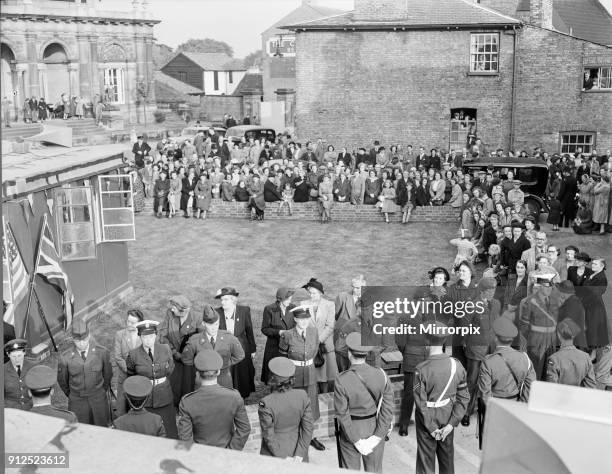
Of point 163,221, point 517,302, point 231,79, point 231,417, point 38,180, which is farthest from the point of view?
point 231,79

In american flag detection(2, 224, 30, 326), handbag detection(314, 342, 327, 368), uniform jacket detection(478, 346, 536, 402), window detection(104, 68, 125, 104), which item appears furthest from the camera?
window detection(104, 68, 125, 104)

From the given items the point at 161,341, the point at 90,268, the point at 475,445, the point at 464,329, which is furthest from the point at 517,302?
the point at 90,268

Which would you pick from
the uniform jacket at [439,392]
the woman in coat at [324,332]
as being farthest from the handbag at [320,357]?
the uniform jacket at [439,392]

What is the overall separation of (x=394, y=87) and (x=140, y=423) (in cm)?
2494

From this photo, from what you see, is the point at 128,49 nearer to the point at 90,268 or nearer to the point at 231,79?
the point at 231,79

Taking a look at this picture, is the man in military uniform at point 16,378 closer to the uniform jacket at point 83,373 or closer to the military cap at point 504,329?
the uniform jacket at point 83,373

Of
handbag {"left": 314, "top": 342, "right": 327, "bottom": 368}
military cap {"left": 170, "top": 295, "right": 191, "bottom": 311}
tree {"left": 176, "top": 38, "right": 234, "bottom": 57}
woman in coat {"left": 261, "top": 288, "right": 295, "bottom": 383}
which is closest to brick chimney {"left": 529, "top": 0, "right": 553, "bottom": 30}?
woman in coat {"left": 261, "top": 288, "right": 295, "bottom": 383}

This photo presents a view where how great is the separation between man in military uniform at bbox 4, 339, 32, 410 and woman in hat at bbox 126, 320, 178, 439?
1.04 metres

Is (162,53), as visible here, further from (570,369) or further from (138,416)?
(138,416)

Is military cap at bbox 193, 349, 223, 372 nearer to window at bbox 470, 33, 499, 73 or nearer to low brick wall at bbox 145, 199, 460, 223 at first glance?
low brick wall at bbox 145, 199, 460, 223

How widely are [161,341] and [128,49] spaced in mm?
35595

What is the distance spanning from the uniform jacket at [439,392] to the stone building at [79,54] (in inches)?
1301

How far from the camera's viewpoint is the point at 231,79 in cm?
6750

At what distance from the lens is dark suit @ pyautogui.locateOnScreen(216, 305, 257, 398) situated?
31.7 ft
